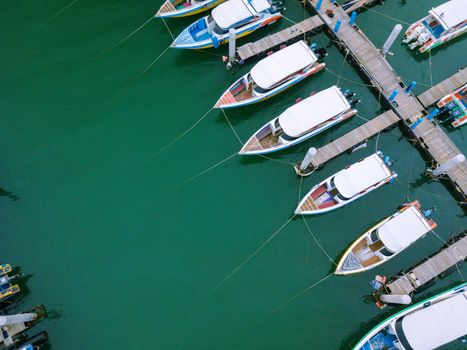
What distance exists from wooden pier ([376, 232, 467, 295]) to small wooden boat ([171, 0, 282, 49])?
22.3 meters

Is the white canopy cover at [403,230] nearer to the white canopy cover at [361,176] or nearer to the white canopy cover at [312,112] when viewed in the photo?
the white canopy cover at [361,176]

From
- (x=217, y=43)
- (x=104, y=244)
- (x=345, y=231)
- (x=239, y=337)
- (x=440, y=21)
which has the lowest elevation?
(x=239, y=337)

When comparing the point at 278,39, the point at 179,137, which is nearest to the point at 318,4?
the point at 278,39

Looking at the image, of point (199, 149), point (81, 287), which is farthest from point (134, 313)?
point (199, 149)

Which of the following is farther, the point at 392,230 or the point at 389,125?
the point at 389,125

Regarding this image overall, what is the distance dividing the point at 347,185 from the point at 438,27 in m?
16.9

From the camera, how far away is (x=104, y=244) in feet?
84.7

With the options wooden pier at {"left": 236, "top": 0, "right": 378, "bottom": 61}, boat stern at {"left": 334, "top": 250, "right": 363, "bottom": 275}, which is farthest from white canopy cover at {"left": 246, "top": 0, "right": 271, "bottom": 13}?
boat stern at {"left": 334, "top": 250, "right": 363, "bottom": 275}

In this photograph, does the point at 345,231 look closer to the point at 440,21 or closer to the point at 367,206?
the point at 367,206

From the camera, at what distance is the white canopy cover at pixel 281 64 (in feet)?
90.0

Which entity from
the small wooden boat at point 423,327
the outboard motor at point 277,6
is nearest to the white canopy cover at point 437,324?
the small wooden boat at point 423,327

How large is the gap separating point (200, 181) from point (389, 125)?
1513 cm

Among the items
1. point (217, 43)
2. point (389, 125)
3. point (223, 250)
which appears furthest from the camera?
point (217, 43)

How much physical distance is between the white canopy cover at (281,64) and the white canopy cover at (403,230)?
1300cm
